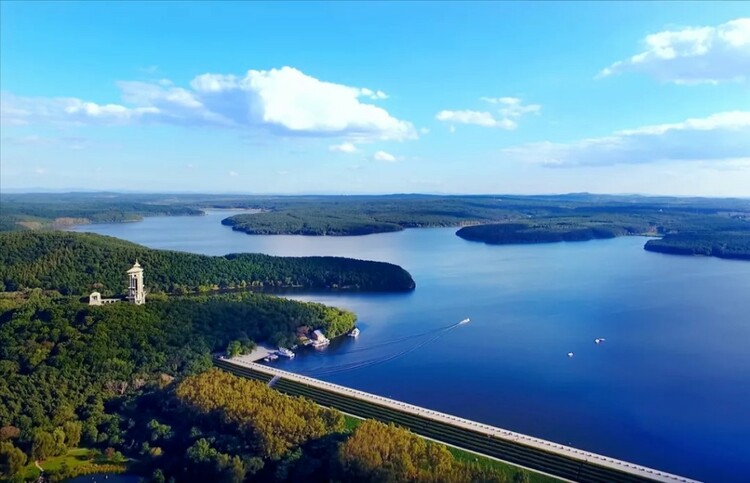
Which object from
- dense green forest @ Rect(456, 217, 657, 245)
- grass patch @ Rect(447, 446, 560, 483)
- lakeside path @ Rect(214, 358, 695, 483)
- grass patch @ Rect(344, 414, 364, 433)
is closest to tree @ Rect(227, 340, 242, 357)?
lakeside path @ Rect(214, 358, 695, 483)

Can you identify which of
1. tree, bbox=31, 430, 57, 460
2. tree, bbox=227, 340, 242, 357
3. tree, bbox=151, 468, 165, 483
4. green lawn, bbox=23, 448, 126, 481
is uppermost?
tree, bbox=227, 340, 242, 357

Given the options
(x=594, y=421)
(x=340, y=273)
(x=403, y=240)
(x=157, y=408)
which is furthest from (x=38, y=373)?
(x=403, y=240)

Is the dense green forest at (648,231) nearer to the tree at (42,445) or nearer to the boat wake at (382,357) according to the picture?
the boat wake at (382,357)

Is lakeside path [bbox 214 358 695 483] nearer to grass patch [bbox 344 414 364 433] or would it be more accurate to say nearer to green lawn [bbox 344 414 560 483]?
green lawn [bbox 344 414 560 483]

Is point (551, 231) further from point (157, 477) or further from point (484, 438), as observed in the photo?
point (157, 477)

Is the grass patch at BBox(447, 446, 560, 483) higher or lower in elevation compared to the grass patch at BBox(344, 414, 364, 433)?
lower

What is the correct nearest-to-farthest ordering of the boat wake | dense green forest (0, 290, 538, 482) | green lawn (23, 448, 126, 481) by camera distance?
1. dense green forest (0, 290, 538, 482)
2. green lawn (23, 448, 126, 481)
3. the boat wake

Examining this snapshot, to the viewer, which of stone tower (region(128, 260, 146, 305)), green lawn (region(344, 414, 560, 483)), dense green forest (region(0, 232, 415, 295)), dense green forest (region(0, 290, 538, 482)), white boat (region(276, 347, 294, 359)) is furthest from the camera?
dense green forest (region(0, 232, 415, 295))
